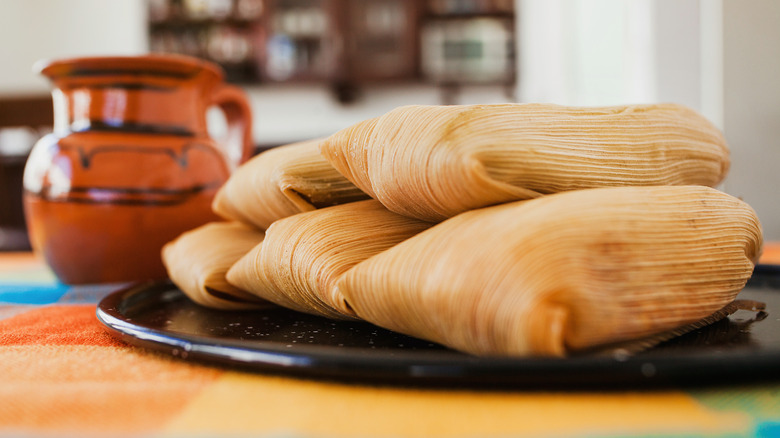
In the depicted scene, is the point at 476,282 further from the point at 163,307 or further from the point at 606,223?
the point at 163,307

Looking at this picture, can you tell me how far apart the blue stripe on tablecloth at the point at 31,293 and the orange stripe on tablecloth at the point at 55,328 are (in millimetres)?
101

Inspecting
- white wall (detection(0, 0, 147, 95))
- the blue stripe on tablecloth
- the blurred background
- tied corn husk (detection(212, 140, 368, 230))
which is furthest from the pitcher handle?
white wall (detection(0, 0, 147, 95))

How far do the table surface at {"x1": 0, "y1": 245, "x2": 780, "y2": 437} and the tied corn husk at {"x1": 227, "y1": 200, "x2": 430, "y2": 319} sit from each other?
0.12m

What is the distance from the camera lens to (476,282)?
33 centimetres

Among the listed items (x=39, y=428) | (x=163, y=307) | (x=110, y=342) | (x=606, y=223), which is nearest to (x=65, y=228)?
(x=163, y=307)

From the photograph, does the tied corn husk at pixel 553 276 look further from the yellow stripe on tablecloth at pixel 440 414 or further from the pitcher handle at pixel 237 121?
the pitcher handle at pixel 237 121

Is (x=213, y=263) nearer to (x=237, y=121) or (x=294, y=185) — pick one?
(x=294, y=185)

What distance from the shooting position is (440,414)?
28 centimetres

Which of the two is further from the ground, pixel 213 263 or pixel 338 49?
pixel 338 49

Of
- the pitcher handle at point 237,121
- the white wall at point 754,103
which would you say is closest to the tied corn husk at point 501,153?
the pitcher handle at point 237,121

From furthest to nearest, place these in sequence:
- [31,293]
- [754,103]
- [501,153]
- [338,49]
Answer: [338,49]
[754,103]
[31,293]
[501,153]

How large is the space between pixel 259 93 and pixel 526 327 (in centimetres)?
436

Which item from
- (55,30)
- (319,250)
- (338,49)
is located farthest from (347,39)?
(319,250)

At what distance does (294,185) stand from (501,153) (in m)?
0.21
